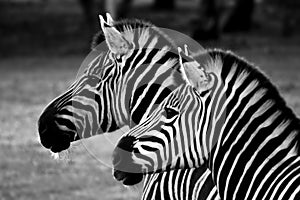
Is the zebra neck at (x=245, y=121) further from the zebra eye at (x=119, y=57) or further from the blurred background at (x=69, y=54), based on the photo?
the blurred background at (x=69, y=54)

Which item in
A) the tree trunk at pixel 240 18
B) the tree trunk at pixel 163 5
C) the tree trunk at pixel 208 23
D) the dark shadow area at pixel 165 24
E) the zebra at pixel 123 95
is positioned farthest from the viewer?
the tree trunk at pixel 163 5

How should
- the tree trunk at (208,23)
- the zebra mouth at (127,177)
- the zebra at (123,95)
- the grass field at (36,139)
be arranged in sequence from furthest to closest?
the tree trunk at (208,23) → the grass field at (36,139) → the zebra at (123,95) → the zebra mouth at (127,177)

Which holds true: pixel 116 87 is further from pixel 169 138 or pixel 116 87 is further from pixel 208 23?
pixel 208 23

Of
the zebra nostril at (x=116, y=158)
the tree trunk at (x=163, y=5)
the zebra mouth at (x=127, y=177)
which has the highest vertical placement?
the tree trunk at (x=163, y=5)

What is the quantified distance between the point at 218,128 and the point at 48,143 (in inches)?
57.8

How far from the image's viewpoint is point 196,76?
4.01 m

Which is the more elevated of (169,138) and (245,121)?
(245,121)

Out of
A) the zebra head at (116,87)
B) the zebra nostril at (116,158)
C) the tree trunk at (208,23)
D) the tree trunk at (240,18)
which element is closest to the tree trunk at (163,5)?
the tree trunk at (240,18)

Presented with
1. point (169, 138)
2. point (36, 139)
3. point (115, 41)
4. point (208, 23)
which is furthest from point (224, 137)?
point (208, 23)

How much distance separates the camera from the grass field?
1002 centimetres

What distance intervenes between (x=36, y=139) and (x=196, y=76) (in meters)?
9.92

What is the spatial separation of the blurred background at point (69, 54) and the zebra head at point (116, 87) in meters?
4.60

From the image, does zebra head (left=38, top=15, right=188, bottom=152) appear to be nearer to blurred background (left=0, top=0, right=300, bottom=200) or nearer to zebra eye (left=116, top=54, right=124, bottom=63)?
zebra eye (left=116, top=54, right=124, bottom=63)

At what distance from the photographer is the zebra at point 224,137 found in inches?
157
